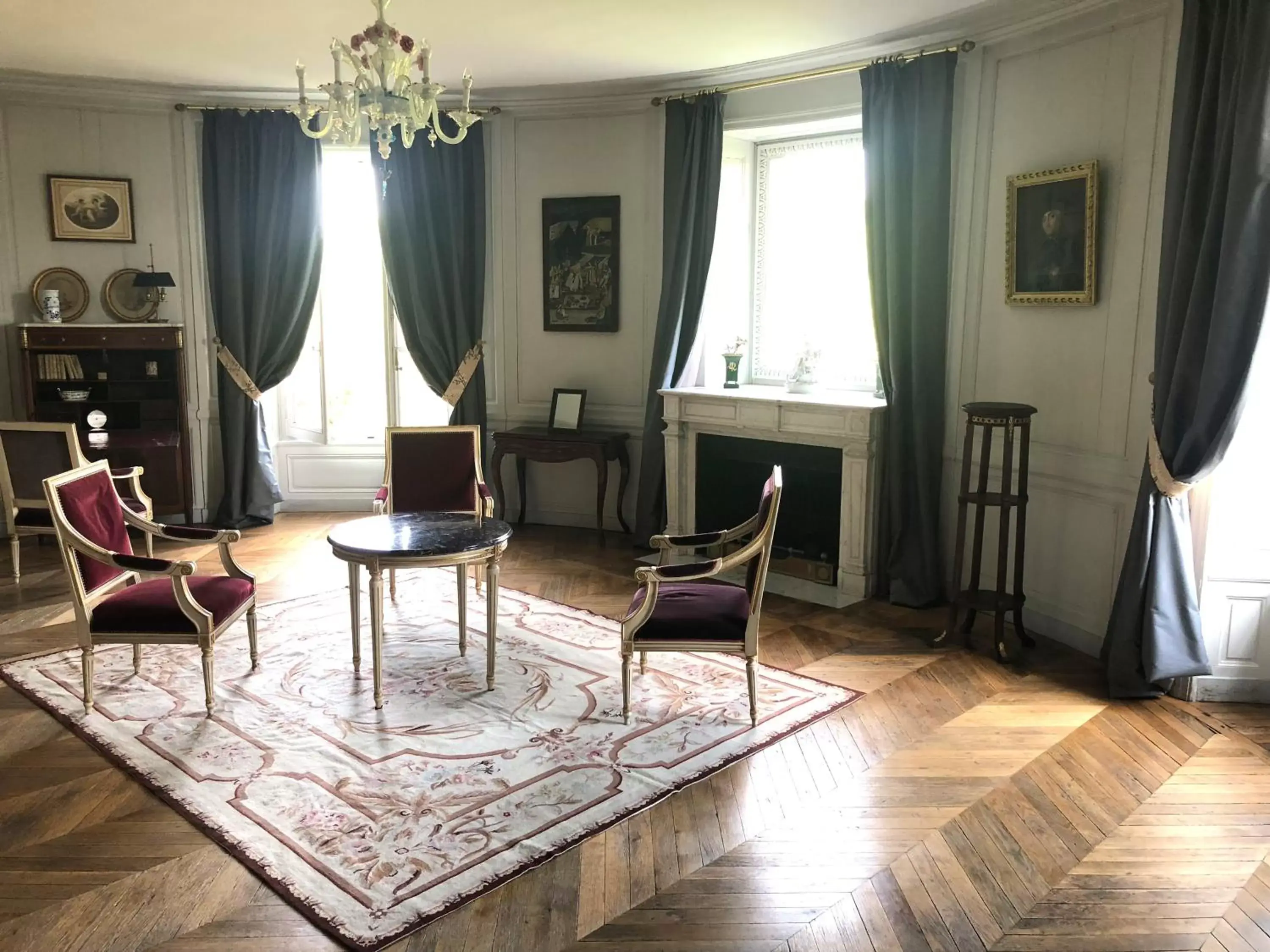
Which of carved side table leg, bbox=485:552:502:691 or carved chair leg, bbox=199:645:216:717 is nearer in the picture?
carved chair leg, bbox=199:645:216:717

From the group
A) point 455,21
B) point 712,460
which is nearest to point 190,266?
point 455,21

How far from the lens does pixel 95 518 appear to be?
3746mm

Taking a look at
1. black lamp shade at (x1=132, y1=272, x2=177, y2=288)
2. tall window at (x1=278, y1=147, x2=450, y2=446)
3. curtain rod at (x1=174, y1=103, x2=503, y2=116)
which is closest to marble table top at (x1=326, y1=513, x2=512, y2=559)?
tall window at (x1=278, y1=147, x2=450, y2=446)

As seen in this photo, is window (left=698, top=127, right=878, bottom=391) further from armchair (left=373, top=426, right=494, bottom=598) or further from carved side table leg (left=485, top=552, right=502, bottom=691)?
carved side table leg (left=485, top=552, right=502, bottom=691)

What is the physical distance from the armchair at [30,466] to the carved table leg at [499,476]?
6.72 ft

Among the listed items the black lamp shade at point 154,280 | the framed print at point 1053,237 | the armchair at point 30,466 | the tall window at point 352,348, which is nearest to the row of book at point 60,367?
the black lamp shade at point 154,280

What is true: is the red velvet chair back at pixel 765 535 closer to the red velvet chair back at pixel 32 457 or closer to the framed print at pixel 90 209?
the red velvet chair back at pixel 32 457

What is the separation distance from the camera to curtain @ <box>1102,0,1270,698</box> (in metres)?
3.27

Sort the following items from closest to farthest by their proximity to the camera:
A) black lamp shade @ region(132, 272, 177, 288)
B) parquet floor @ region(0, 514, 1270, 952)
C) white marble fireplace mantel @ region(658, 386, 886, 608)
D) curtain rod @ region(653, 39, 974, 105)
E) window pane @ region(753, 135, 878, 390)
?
parquet floor @ region(0, 514, 1270, 952)
curtain rod @ region(653, 39, 974, 105)
white marble fireplace mantel @ region(658, 386, 886, 608)
window pane @ region(753, 135, 878, 390)
black lamp shade @ region(132, 272, 177, 288)

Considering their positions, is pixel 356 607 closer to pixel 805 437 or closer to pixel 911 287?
pixel 805 437

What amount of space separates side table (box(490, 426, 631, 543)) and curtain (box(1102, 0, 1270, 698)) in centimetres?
305

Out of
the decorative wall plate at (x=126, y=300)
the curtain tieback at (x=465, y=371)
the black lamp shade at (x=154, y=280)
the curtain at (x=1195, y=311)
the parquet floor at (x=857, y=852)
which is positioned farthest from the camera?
the curtain tieback at (x=465, y=371)

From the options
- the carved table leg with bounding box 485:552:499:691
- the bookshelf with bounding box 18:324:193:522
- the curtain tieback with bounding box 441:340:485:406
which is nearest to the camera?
the carved table leg with bounding box 485:552:499:691

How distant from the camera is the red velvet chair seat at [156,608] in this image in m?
3.49
